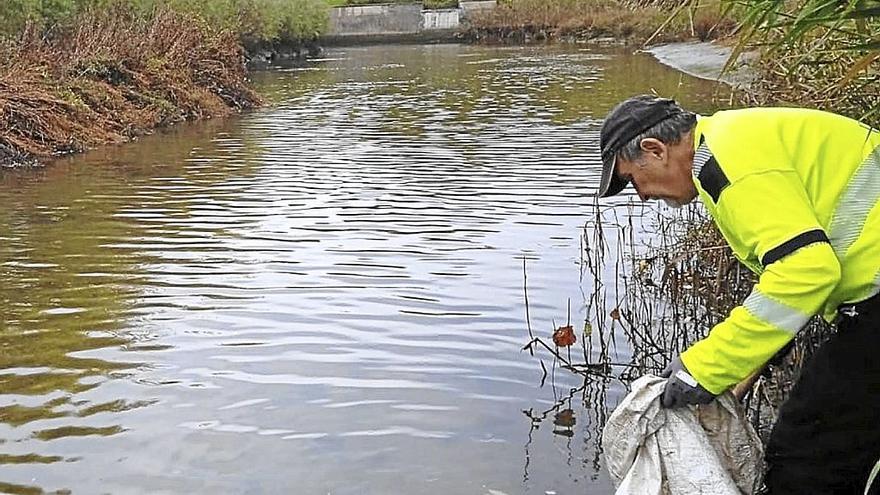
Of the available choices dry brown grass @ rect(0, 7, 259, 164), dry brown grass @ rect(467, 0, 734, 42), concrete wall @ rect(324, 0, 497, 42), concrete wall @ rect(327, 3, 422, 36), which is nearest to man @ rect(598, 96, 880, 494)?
dry brown grass @ rect(0, 7, 259, 164)

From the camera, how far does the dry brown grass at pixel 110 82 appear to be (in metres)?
17.0

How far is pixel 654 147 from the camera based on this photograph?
3453mm

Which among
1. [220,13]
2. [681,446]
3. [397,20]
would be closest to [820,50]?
[681,446]

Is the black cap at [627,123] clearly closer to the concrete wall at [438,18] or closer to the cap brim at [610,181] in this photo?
the cap brim at [610,181]

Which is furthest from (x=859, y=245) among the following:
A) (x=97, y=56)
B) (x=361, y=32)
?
(x=361, y=32)

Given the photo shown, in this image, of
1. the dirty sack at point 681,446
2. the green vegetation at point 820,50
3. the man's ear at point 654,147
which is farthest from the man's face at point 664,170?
the dirty sack at point 681,446

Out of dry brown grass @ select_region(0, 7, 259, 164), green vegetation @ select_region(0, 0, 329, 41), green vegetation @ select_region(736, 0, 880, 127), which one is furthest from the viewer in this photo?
green vegetation @ select_region(0, 0, 329, 41)

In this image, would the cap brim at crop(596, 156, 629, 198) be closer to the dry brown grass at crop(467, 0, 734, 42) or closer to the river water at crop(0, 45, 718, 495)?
the river water at crop(0, 45, 718, 495)

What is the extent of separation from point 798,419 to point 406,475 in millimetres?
2338

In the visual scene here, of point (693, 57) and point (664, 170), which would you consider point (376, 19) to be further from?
point (664, 170)

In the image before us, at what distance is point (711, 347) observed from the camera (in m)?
3.35

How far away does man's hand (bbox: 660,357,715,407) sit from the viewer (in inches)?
136

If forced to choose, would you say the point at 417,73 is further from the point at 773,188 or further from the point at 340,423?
the point at 773,188

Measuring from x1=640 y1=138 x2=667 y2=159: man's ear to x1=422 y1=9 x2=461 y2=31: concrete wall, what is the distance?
5888 centimetres
